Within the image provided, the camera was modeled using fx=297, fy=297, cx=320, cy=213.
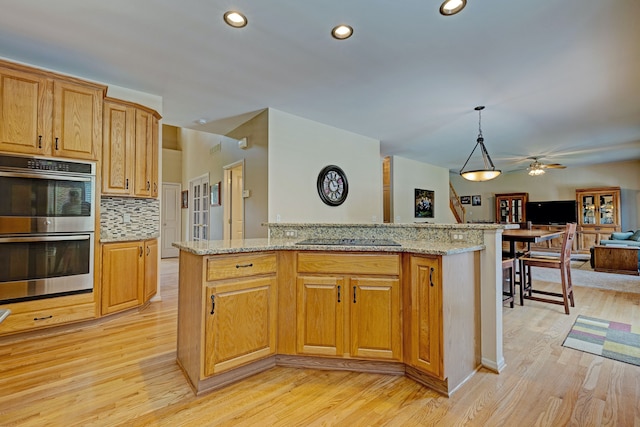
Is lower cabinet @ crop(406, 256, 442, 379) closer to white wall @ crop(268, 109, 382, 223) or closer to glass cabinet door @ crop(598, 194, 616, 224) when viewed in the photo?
white wall @ crop(268, 109, 382, 223)

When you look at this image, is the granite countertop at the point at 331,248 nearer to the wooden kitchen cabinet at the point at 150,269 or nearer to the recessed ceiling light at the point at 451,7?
the wooden kitchen cabinet at the point at 150,269

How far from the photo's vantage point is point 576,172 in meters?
8.95

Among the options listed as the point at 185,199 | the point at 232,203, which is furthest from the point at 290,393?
the point at 185,199

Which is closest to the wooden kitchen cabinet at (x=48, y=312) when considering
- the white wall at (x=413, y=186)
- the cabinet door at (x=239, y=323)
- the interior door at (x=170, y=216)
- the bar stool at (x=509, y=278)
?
the cabinet door at (x=239, y=323)

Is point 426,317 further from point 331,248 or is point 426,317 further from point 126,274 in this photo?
point 126,274

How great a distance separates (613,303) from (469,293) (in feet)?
10.6

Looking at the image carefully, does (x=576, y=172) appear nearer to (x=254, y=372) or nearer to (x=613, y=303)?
(x=613, y=303)

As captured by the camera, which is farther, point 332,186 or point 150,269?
Result: point 332,186

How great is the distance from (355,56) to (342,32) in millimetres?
405

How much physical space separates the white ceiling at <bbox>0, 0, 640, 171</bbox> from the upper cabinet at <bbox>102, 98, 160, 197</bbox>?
37 centimetres

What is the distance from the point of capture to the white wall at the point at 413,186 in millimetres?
7406

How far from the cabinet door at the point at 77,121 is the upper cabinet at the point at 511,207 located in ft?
36.0

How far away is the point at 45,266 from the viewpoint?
2.71 m

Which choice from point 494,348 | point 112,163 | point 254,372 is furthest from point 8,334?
point 494,348
